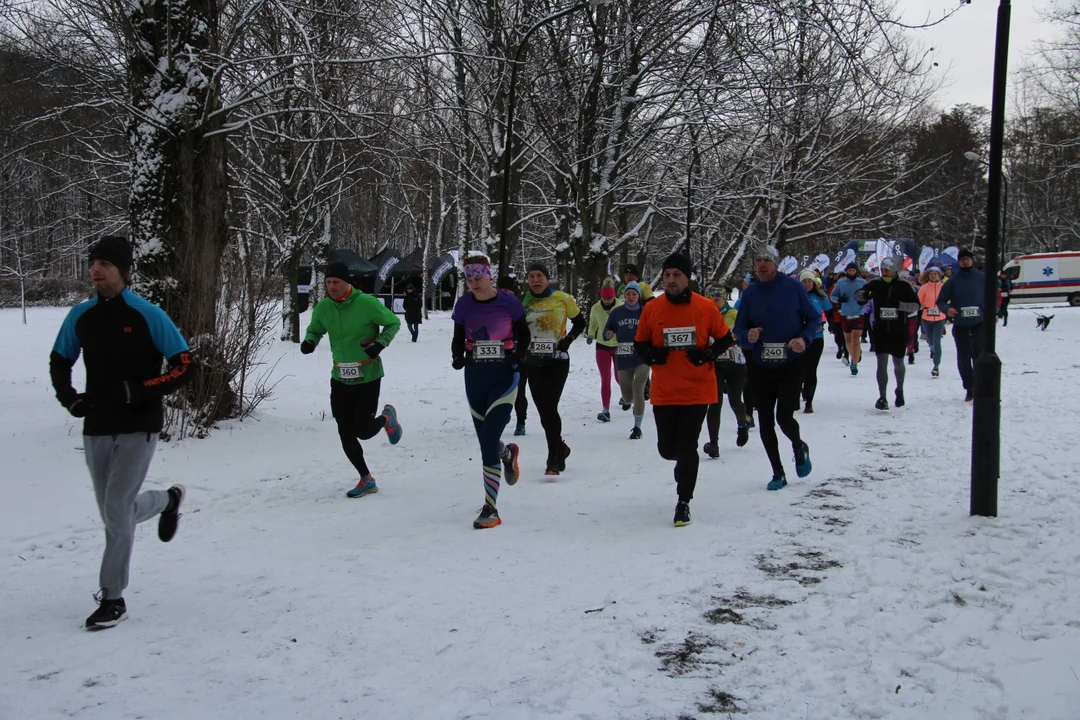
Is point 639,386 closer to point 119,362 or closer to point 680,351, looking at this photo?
point 680,351

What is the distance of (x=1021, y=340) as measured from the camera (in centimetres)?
2433

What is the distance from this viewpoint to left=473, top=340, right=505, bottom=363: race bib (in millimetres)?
6961

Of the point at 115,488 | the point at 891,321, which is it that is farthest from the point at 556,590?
the point at 891,321

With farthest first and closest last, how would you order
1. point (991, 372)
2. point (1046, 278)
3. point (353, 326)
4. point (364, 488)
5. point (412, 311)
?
point (1046, 278), point (412, 311), point (364, 488), point (353, 326), point (991, 372)

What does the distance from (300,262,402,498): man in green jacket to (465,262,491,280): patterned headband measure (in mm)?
877

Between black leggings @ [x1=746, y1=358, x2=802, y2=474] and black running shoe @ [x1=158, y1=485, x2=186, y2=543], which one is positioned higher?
black leggings @ [x1=746, y1=358, x2=802, y2=474]

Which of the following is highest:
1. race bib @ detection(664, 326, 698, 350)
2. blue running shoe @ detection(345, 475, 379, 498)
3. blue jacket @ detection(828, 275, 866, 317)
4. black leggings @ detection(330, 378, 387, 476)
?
blue jacket @ detection(828, 275, 866, 317)

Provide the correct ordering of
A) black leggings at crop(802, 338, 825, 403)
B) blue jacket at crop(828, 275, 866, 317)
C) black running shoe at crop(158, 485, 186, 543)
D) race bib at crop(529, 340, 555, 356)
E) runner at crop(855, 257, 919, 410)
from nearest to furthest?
black running shoe at crop(158, 485, 186, 543) < race bib at crop(529, 340, 555, 356) < black leggings at crop(802, 338, 825, 403) < runner at crop(855, 257, 919, 410) < blue jacket at crop(828, 275, 866, 317)

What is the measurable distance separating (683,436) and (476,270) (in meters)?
2.09

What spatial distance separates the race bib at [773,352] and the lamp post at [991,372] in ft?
5.35

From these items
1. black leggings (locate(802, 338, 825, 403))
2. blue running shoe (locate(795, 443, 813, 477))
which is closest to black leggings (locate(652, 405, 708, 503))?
blue running shoe (locate(795, 443, 813, 477))

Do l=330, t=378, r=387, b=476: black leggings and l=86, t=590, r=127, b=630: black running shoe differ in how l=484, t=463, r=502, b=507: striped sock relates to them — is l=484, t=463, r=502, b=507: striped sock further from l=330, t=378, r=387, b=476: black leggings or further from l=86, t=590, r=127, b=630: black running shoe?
l=86, t=590, r=127, b=630: black running shoe

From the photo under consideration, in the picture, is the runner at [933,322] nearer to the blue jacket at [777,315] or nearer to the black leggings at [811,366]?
the black leggings at [811,366]

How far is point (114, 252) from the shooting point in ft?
15.3
